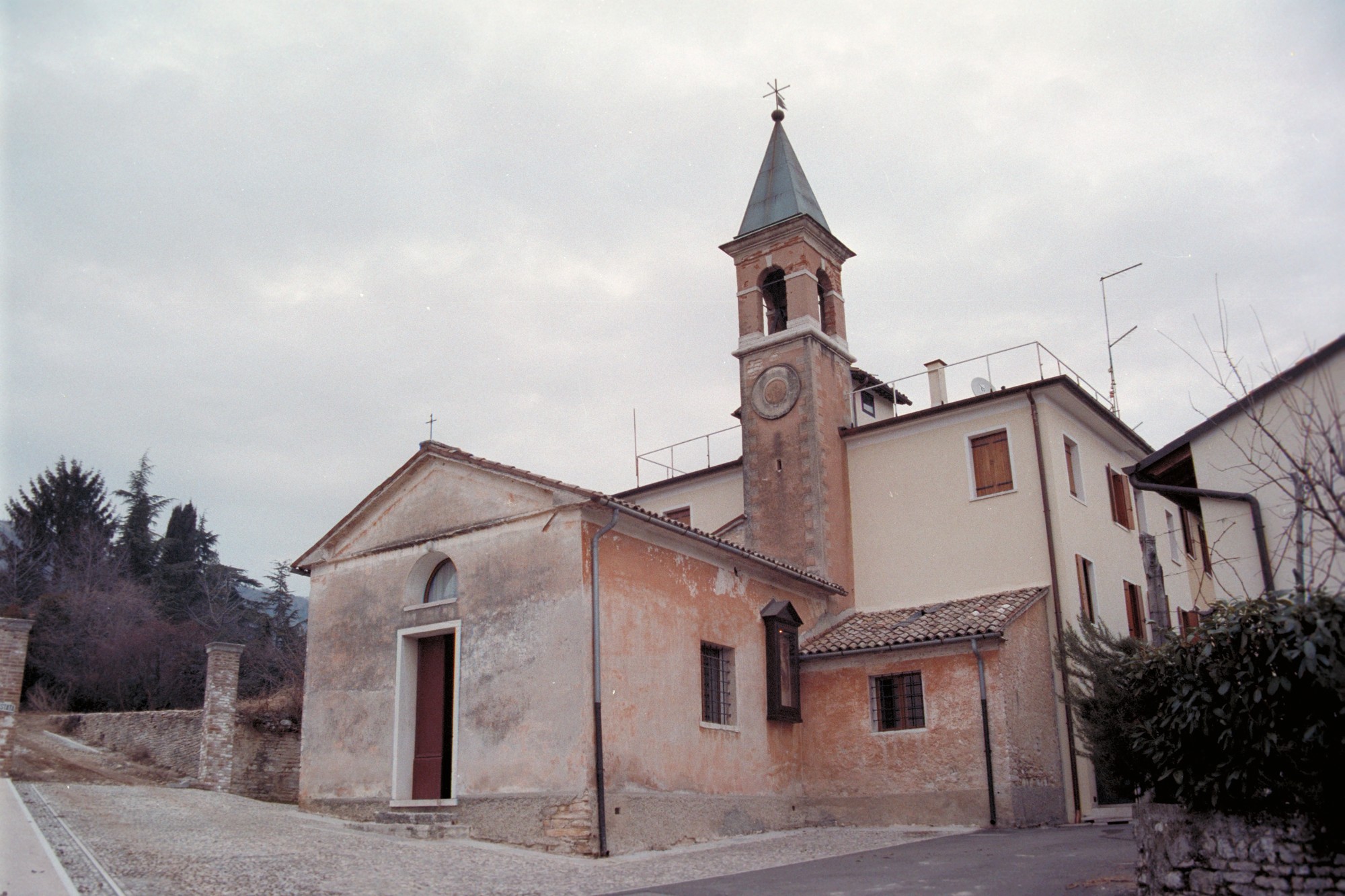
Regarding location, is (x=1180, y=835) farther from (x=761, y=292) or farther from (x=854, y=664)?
(x=761, y=292)

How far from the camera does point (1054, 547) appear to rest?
60.4 ft

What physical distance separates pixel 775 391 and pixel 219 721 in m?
12.7

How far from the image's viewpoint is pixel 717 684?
656 inches

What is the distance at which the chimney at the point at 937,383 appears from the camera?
22688 mm

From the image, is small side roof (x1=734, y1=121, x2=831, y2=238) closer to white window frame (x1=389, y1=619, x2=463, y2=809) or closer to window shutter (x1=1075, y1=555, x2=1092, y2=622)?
window shutter (x1=1075, y1=555, x2=1092, y2=622)

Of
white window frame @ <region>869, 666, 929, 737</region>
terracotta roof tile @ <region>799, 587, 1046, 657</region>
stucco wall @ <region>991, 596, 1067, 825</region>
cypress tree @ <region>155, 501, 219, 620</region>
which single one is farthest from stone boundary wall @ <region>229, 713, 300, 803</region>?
cypress tree @ <region>155, 501, 219, 620</region>

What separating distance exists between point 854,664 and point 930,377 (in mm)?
7708

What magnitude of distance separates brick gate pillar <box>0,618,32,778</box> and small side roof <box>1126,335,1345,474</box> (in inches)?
671

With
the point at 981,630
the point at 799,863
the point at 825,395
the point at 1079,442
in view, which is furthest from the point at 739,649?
the point at 1079,442

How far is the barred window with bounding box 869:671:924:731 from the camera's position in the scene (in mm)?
17484

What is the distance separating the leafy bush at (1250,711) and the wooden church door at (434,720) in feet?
33.8

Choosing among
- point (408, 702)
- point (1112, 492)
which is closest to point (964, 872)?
point (408, 702)

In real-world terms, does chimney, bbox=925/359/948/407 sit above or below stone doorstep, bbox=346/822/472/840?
above

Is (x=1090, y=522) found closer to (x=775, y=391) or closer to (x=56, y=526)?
(x=775, y=391)
